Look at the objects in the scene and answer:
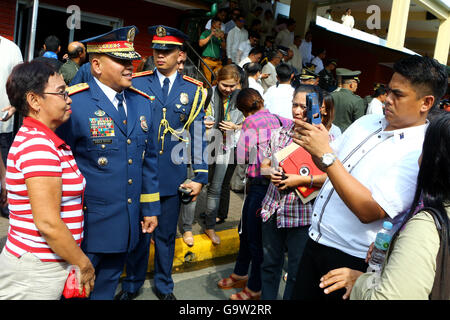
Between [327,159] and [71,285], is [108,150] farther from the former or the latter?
[327,159]

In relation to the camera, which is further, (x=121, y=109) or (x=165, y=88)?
(x=165, y=88)

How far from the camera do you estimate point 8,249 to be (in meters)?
2.10

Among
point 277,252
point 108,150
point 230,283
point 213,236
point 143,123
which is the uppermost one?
point 143,123

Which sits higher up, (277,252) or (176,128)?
(176,128)

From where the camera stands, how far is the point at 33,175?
1.91 meters

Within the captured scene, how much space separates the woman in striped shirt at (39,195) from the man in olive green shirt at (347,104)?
19.3 ft

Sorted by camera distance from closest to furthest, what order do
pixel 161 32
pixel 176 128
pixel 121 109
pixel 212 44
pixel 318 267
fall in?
pixel 318 267 → pixel 121 109 → pixel 161 32 → pixel 176 128 → pixel 212 44

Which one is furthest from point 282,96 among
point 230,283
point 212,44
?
point 212,44

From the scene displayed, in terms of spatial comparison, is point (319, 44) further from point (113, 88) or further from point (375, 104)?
point (113, 88)

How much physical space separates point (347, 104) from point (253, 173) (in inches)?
164

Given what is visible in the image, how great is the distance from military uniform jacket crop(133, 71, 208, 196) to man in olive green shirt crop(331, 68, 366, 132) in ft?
13.6

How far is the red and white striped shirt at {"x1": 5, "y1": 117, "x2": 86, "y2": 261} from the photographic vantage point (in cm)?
195

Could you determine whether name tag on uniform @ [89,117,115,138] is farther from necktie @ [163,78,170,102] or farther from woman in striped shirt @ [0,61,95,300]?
necktie @ [163,78,170,102]

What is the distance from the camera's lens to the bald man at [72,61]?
4805 mm
